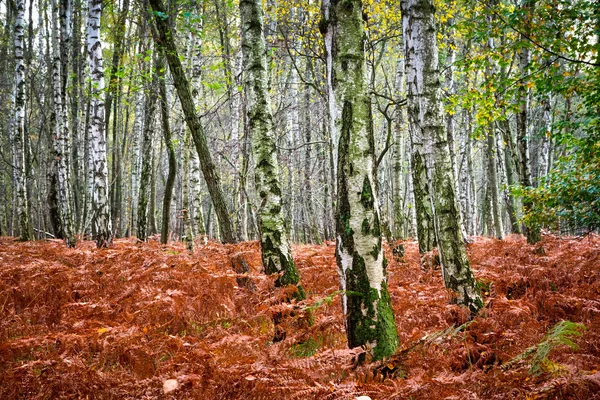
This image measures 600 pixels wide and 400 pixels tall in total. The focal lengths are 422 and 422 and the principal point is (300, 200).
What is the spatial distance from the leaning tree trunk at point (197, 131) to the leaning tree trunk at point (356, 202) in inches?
140

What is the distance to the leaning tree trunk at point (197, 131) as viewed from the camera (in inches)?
265

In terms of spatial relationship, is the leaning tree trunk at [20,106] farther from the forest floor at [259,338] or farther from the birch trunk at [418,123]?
the birch trunk at [418,123]

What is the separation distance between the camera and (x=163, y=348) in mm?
3836

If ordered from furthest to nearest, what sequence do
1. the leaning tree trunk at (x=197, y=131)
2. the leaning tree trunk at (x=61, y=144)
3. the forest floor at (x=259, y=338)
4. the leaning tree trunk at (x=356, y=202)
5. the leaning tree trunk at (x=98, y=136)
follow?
the leaning tree trunk at (x=61, y=144) → the leaning tree trunk at (x=98, y=136) → the leaning tree trunk at (x=197, y=131) → the leaning tree trunk at (x=356, y=202) → the forest floor at (x=259, y=338)

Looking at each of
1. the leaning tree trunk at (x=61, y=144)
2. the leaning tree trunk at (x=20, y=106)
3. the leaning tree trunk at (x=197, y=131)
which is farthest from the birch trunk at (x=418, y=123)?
the leaning tree trunk at (x=20, y=106)

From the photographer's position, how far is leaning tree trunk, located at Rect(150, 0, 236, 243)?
6.74 meters

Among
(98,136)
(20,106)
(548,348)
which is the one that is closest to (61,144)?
(98,136)

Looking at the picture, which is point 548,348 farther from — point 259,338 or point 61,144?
point 61,144

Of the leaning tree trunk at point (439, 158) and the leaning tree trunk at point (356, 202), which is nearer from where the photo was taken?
the leaning tree trunk at point (356, 202)

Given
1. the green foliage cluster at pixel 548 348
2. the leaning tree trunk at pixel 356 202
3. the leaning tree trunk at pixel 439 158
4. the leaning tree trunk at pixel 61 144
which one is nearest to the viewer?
the green foliage cluster at pixel 548 348

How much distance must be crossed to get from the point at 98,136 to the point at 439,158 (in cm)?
889

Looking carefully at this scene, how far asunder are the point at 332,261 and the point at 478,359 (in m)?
4.77

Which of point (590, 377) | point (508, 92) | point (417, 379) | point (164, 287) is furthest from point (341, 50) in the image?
point (508, 92)

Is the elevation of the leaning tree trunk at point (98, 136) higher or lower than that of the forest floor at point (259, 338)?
higher
